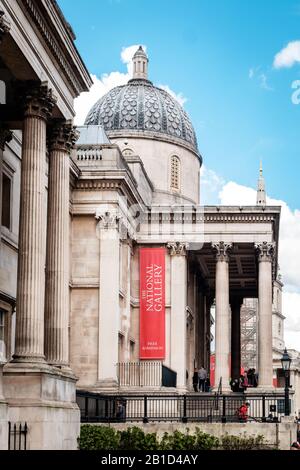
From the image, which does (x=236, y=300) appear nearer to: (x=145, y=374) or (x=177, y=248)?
(x=177, y=248)

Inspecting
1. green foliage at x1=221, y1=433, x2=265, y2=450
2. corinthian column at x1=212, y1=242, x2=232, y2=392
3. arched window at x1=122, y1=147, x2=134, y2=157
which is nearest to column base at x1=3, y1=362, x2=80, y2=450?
green foliage at x1=221, y1=433, x2=265, y2=450

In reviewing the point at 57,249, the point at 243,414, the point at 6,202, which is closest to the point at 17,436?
the point at 57,249

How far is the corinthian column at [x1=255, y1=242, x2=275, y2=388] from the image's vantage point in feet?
193

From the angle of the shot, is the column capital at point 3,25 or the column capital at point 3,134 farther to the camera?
the column capital at point 3,134

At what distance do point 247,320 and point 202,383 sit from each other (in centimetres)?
8916

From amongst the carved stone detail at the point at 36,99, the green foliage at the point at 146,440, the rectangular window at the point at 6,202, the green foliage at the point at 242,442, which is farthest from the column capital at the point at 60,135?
the green foliage at the point at 242,442

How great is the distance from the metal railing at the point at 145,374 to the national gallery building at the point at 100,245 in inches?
4.1

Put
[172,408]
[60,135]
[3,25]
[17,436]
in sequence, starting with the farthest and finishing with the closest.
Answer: [172,408]
[60,135]
[17,436]
[3,25]

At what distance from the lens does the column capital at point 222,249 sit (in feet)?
198

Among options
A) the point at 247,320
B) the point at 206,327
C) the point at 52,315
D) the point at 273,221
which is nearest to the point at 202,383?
the point at 273,221

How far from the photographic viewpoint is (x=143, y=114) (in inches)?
2741

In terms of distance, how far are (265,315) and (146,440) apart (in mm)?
Result: 24207

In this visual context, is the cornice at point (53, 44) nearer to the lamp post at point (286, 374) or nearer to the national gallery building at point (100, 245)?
the national gallery building at point (100, 245)
